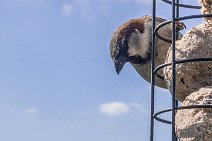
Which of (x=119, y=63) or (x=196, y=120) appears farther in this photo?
(x=119, y=63)

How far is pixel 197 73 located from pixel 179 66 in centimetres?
7

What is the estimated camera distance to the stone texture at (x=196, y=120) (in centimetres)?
209

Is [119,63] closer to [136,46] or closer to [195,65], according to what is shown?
[136,46]

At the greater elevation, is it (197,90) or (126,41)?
(126,41)

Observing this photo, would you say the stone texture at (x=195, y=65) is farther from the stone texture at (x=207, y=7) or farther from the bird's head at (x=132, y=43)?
the bird's head at (x=132, y=43)

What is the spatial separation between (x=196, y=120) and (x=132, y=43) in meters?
1.19

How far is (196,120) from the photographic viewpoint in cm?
212

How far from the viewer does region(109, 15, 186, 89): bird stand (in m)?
3.17

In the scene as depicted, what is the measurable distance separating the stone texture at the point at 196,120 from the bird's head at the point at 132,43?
104 centimetres

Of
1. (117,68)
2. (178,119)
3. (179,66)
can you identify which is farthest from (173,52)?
(117,68)

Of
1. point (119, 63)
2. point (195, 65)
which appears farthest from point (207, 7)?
point (119, 63)

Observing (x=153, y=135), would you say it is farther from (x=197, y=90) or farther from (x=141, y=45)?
(x=141, y=45)

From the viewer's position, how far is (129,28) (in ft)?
10.7

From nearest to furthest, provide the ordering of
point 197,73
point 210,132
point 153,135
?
point 210,132, point 197,73, point 153,135
